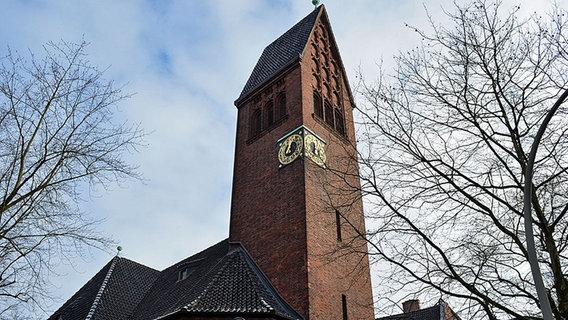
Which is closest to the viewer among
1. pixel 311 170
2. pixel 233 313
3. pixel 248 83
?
pixel 233 313

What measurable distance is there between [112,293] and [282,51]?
41.7ft

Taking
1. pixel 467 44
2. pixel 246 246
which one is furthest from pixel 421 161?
pixel 246 246

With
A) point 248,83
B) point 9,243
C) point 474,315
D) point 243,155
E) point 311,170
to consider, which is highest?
point 248,83

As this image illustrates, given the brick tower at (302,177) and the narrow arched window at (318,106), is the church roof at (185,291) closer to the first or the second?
the brick tower at (302,177)

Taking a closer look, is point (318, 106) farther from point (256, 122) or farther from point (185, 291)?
point (185, 291)

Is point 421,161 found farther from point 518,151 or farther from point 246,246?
point 246,246

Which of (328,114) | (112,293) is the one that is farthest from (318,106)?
(112,293)

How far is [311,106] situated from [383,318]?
38.2 ft

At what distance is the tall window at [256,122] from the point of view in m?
21.1

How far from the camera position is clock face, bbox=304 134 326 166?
703 inches

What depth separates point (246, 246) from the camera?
18125mm

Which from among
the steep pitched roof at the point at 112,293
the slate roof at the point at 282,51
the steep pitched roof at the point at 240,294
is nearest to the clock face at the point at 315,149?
the slate roof at the point at 282,51

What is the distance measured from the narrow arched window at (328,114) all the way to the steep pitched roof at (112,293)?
35.7 feet

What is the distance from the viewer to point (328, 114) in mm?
21031
